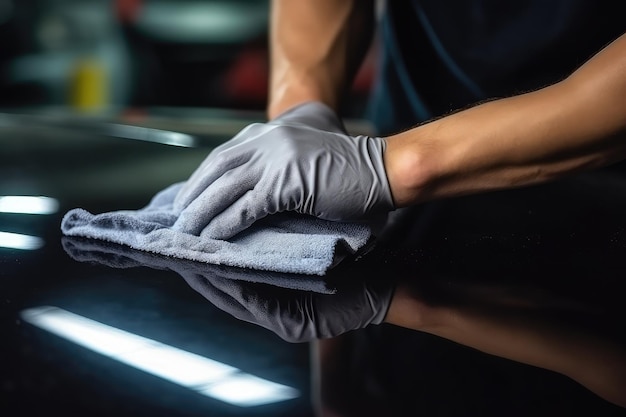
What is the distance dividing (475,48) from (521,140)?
57cm

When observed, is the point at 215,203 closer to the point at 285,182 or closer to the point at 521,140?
the point at 285,182

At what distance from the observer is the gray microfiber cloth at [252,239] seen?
0.75m

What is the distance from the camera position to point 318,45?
140 centimetres

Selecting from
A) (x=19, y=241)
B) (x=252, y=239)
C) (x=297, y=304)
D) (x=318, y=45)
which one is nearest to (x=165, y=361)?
(x=297, y=304)

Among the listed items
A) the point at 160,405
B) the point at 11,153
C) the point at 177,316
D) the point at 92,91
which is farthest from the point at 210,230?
the point at 92,91

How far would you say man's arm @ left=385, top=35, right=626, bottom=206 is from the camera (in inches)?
31.1

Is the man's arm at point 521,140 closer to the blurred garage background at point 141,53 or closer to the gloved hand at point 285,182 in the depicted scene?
the gloved hand at point 285,182

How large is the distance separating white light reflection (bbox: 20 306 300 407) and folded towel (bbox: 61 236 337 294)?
14 cm

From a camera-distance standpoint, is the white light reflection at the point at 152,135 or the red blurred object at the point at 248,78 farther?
the red blurred object at the point at 248,78

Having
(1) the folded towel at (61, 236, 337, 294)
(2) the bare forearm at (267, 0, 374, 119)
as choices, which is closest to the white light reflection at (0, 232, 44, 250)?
(1) the folded towel at (61, 236, 337, 294)

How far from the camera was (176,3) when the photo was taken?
3.28m

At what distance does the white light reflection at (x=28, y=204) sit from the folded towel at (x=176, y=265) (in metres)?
0.15

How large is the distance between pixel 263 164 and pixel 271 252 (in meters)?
0.11

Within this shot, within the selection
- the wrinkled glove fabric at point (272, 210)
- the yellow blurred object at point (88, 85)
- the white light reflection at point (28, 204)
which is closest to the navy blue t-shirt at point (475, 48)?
the wrinkled glove fabric at point (272, 210)
